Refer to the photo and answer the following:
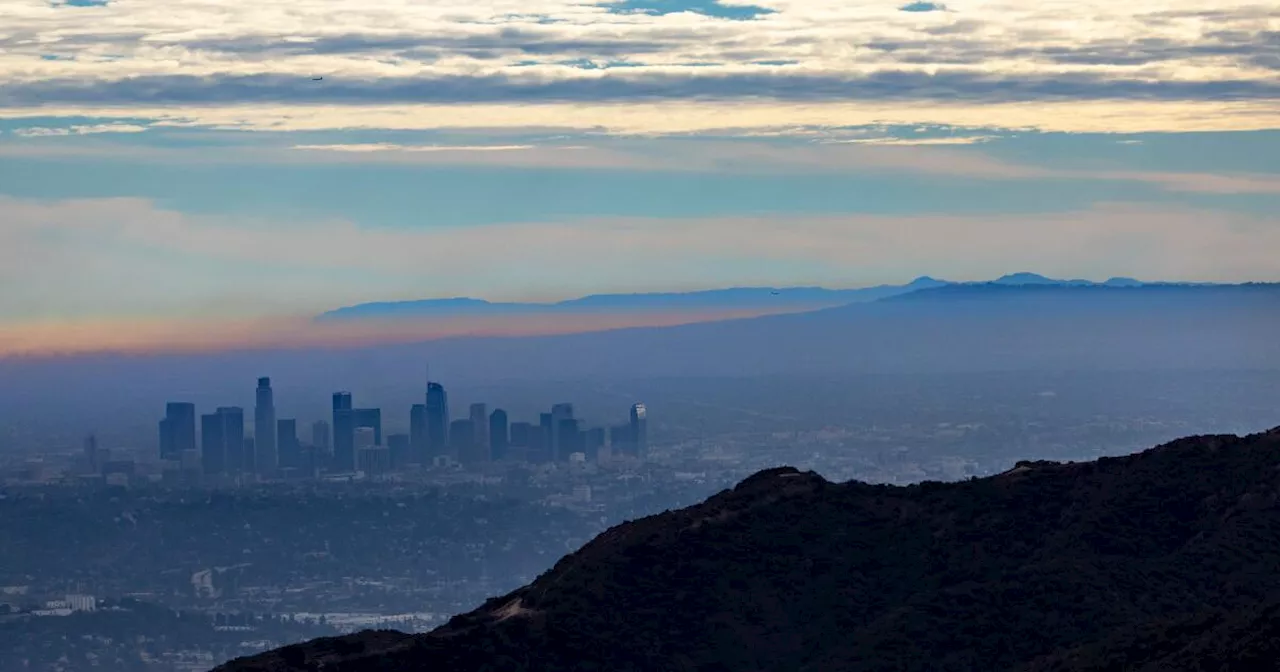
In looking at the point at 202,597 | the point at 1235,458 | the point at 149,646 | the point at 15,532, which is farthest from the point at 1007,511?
the point at 15,532

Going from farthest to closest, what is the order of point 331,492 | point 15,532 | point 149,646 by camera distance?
point 331,492 → point 15,532 → point 149,646

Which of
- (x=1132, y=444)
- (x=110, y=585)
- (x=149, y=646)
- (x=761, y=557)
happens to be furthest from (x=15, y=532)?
(x=761, y=557)

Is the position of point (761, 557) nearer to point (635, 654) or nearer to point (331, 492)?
point (635, 654)

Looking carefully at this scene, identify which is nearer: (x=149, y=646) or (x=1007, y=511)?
(x=1007, y=511)

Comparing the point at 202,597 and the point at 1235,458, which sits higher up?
the point at 1235,458

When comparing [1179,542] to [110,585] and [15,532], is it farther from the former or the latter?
[15,532]

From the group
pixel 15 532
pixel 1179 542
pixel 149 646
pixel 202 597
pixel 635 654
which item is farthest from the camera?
pixel 15 532
